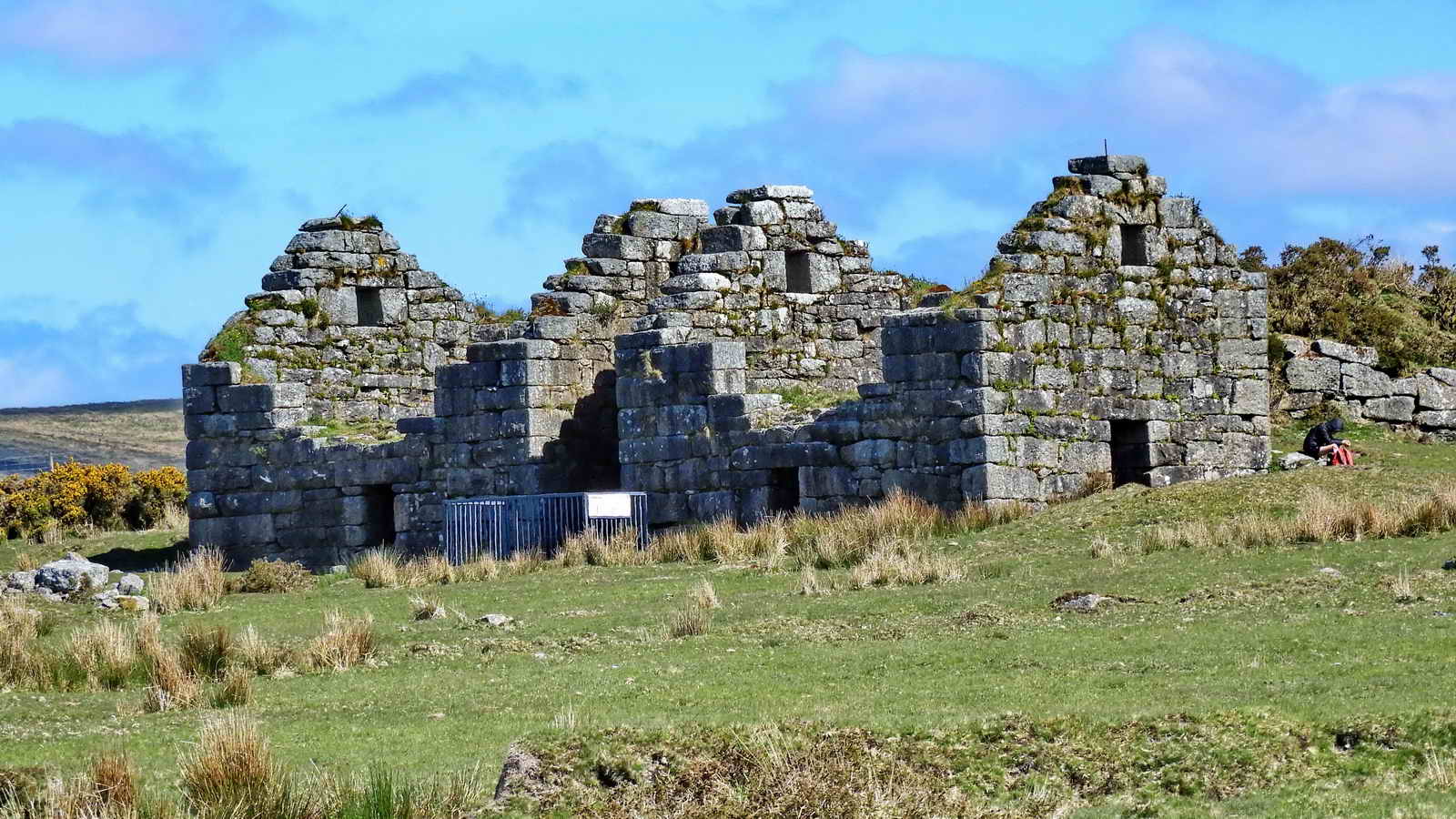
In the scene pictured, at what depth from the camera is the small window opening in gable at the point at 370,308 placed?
34656 mm

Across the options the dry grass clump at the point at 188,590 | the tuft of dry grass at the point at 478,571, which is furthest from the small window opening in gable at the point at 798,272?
the dry grass clump at the point at 188,590

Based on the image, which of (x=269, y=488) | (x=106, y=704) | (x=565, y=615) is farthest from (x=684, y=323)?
(x=106, y=704)

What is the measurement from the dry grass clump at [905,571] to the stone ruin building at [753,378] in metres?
3.56

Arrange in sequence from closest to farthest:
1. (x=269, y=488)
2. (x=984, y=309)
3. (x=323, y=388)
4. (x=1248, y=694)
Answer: (x=1248, y=694) < (x=984, y=309) < (x=269, y=488) < (x=323, y=388)

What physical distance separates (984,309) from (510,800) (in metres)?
14.5

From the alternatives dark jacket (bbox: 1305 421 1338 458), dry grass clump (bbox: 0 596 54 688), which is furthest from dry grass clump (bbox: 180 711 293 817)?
dark jacket (bbox: 1305 421 1338 458)

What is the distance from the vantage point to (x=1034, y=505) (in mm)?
25438

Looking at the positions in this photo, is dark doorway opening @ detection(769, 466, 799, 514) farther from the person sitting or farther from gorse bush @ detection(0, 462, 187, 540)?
gorse bush @ detection(0, 462, 187, 540)

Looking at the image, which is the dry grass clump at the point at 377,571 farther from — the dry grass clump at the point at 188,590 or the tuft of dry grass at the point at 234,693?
the tuft of dry grass at the point at 234,693

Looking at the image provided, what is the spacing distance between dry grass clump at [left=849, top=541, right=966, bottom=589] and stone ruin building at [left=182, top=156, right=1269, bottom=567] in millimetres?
3556

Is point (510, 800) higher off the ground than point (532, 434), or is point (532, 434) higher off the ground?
point (532, 434)

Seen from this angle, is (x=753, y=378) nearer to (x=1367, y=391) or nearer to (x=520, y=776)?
(x=1367, y=391)

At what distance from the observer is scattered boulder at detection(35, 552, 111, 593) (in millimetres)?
23969

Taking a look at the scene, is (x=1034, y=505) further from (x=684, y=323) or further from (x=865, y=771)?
(x=865, y=771)
